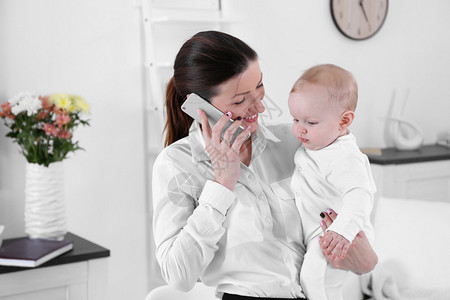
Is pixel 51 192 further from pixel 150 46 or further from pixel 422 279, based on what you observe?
pixel 422 279

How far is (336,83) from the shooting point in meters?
1.28

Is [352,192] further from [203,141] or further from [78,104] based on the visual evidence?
[78,104]

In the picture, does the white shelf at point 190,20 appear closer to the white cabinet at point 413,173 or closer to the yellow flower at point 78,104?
the yellow flower at point 78,104

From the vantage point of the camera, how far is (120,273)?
295 cm

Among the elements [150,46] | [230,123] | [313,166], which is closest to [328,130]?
[313,166]

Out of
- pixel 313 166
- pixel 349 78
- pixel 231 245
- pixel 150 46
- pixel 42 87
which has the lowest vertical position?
pixel 231 245

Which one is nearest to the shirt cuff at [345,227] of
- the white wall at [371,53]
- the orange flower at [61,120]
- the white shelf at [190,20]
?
the orange flower at [61,120]

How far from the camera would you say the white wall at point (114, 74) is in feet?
8.55

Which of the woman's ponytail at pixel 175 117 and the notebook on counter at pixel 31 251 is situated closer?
the woman's ponytail at pixel 175 117

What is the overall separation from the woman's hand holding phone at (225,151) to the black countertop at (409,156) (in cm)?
228

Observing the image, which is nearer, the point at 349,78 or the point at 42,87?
the point at 349,78

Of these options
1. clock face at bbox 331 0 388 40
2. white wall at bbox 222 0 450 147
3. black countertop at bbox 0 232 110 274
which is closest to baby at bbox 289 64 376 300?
black countertop at bbox 0 232 110 274

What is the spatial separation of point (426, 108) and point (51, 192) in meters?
2.55

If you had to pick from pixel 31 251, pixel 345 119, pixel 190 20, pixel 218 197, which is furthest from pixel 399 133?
pixel 218 197
